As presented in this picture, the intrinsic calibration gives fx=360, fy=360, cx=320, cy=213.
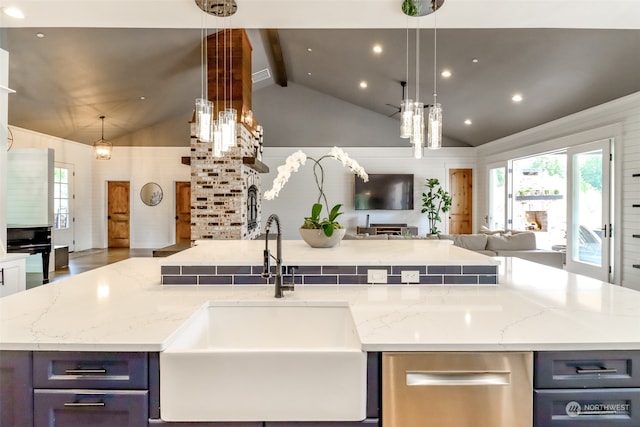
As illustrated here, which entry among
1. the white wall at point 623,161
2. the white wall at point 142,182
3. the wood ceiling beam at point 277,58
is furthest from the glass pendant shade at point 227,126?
the white wall at point 142,182

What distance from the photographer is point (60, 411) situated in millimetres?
1055

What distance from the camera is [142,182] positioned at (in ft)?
29.1

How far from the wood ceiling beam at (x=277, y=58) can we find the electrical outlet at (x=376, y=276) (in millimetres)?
5558

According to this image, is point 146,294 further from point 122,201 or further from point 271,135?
point 122,201

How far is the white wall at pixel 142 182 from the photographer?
880 cm

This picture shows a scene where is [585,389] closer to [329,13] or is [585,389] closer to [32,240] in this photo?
[329,13]

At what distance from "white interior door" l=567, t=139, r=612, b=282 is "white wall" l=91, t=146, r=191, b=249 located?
7.87m

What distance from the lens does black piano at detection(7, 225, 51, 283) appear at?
15.7 feet

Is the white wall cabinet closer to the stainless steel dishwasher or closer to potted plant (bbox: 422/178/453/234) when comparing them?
the stainless steel dishwasher

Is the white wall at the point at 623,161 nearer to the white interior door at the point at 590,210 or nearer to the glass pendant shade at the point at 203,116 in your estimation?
the white interior door at the point at 590,210

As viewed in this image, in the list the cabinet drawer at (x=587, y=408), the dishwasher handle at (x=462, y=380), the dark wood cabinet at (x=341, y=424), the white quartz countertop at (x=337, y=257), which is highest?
the white quartz countertop at (x=337, y=257)

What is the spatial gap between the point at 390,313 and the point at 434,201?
7.93 meters

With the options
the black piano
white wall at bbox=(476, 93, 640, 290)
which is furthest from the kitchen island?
the black piano

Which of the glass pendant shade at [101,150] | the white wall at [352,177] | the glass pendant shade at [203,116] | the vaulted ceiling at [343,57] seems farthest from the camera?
the white wall at [352,177]
